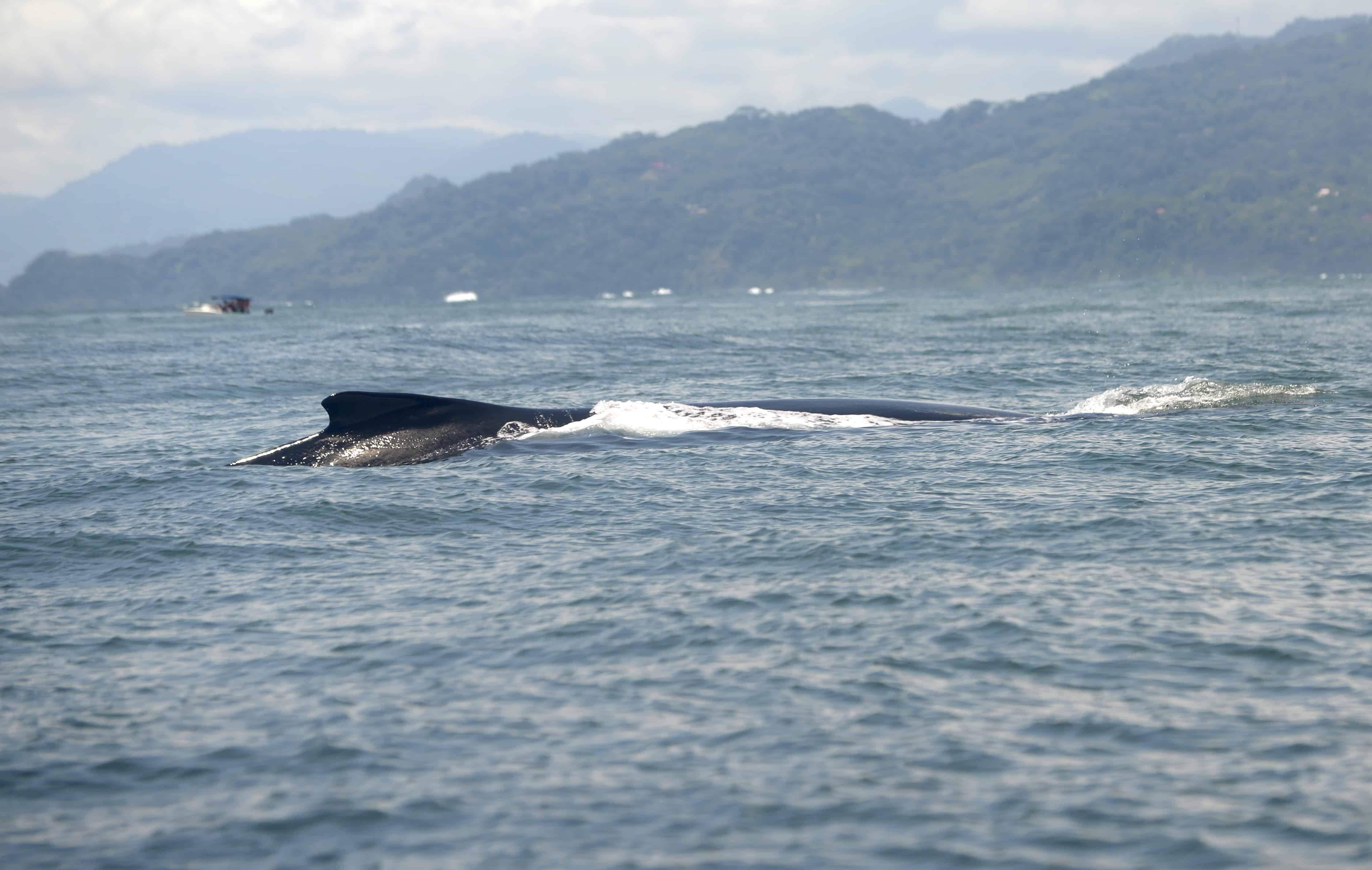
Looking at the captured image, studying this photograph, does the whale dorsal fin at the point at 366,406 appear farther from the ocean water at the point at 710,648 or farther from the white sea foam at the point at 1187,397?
the white sea foam at the point at 1187,397

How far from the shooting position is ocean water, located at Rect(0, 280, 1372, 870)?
6406 mm

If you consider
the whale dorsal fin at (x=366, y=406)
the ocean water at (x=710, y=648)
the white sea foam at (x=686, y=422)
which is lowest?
the ocean water at (x=710, y=648)

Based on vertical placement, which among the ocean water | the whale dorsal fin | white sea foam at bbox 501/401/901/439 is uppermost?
the whale dorsal fin

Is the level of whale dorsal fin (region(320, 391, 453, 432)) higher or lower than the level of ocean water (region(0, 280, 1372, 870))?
higher

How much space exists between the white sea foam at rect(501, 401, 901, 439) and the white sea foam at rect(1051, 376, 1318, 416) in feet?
12.3

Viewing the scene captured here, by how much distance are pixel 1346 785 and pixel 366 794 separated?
16.7 ft

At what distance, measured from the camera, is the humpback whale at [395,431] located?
56.5 ft

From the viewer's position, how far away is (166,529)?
13.7 metres

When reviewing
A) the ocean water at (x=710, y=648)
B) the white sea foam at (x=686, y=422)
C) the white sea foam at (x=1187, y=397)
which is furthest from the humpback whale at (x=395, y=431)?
the white sea foam at (x=1187, y=397)

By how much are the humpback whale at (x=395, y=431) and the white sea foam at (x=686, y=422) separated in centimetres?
36

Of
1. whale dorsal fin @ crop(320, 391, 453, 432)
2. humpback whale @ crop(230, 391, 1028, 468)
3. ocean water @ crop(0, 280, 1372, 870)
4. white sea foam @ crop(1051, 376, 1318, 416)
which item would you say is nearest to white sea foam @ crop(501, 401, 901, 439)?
ocean water @ crop(0, 280, 1372, 870)

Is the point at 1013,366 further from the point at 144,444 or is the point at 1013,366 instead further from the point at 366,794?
the point at 366,794

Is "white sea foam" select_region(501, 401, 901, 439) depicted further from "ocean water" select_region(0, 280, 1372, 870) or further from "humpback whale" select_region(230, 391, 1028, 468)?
"humpback whale" select_region(230, 391, 1028, 468)

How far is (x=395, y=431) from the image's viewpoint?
17.7 meters
